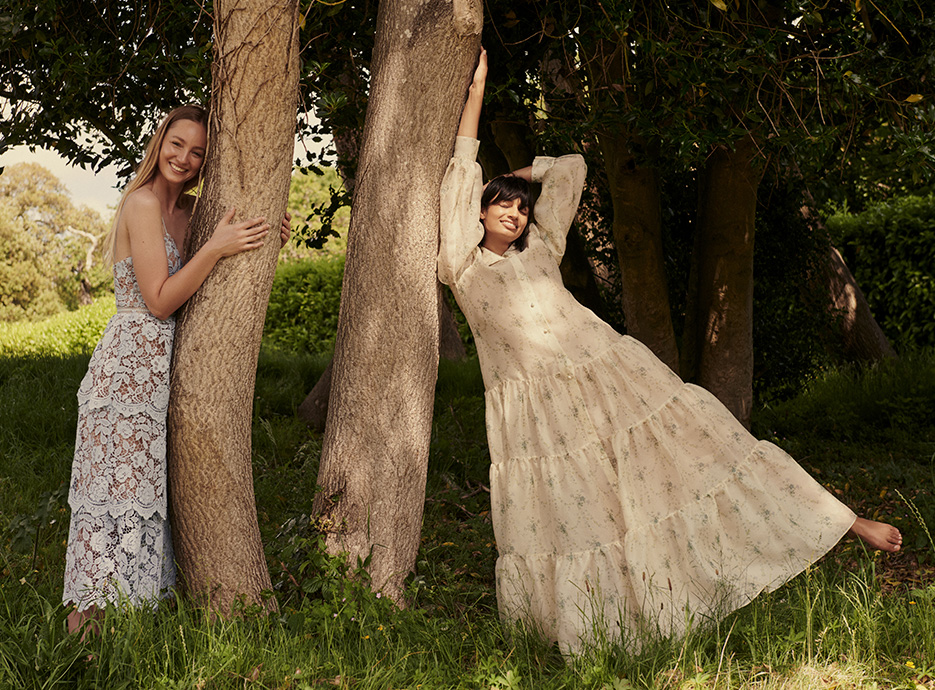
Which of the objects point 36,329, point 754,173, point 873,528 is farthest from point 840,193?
point 36,329

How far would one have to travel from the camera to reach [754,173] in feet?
15.8

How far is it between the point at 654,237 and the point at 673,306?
1.44 meters

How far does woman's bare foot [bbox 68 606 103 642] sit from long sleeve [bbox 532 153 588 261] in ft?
7.06

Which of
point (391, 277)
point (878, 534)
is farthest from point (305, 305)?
point (878, 534)

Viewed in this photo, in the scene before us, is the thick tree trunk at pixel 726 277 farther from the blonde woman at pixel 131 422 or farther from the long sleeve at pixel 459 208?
the blonde woman at pixel 131 422

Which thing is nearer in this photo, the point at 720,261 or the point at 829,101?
the point at 829,101

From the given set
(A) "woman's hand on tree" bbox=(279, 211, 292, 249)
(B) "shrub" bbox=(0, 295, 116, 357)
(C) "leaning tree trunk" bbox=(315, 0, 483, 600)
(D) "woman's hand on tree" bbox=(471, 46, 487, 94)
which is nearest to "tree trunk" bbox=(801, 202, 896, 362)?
(D) "woman's hand on tree" bbox=(471, 46, 487, 94)

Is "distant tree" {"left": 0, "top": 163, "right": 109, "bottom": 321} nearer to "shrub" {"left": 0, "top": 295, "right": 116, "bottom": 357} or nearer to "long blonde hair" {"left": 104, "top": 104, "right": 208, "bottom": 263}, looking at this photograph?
"shrub" {"left": 0, "top": 295, "right": 116, "bottom": 357}

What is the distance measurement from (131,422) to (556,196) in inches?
74.1

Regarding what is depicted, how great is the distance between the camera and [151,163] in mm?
2854

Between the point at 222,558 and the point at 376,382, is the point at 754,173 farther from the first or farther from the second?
the point at 222,558

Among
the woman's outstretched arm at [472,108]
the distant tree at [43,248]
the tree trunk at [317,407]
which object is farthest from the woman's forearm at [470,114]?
the distant tree at [43,248]

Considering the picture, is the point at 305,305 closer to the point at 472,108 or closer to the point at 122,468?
the point at 472,108

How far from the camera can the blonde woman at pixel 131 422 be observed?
2672 millimetres
